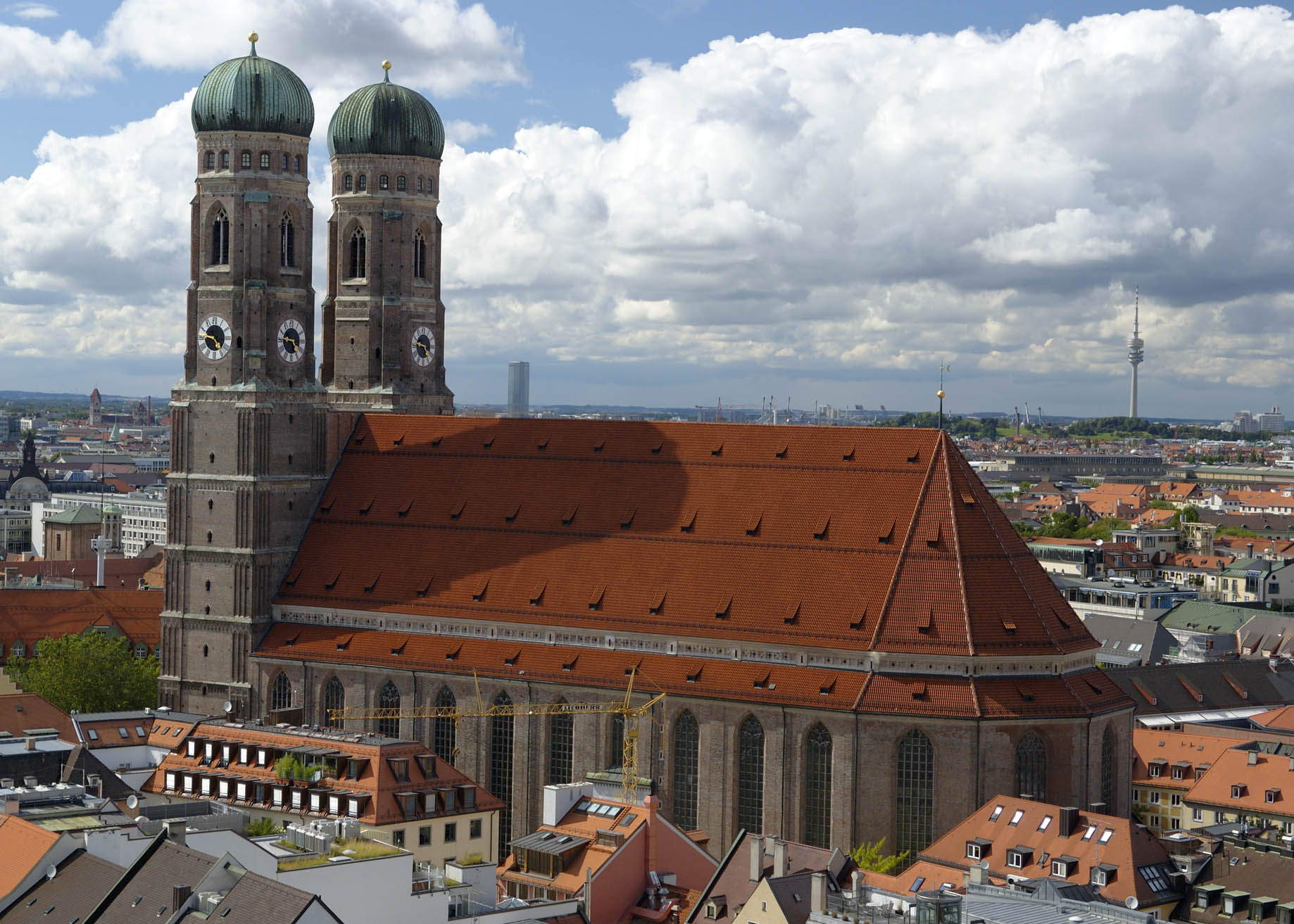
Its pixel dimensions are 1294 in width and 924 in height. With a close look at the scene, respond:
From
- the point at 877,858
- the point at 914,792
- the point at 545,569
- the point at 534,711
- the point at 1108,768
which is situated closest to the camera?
the point at 877,858

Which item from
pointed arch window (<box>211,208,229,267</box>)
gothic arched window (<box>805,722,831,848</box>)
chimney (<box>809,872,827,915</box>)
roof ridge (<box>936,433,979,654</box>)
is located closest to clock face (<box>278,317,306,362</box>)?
pointed arch window (<box>211,208,229,267</box>)

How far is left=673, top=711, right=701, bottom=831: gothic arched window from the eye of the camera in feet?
300

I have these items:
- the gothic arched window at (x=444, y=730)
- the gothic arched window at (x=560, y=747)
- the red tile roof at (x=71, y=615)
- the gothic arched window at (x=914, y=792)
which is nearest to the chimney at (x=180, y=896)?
the gothic arched window at (x=914, y=792)

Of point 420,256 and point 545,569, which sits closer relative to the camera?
point 545,569

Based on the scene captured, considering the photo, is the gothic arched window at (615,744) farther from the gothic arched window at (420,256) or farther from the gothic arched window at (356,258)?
the gothic arched window at (356,258)

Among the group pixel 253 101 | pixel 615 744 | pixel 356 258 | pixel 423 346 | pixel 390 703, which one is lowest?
pixel 615 744

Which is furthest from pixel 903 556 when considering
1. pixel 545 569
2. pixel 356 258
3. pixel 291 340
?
pixel 356 258

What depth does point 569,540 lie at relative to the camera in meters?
99.7

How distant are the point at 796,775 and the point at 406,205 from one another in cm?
4556

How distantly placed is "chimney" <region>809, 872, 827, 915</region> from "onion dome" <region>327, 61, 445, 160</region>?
64582 mm

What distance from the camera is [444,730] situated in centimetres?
9850

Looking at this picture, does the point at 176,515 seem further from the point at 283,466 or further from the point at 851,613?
the point at 851,613

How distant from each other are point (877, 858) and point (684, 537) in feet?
67.2

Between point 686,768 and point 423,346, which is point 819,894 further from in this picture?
point 423,346
